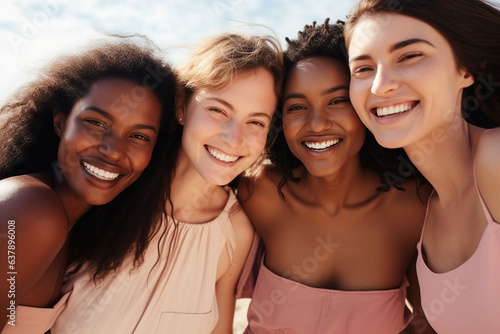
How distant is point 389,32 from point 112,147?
1.68 meters

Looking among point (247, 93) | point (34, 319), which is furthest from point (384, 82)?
point (34, 319)

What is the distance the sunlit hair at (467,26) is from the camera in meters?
2.12

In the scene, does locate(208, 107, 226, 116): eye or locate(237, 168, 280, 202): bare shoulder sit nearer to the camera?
locate(208, 107, 226, 116): eye

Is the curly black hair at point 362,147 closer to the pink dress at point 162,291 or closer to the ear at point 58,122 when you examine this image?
the pink dress at point 162,291

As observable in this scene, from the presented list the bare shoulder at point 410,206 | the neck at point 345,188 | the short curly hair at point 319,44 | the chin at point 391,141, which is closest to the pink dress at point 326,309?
the bare shoulder at point 410,206

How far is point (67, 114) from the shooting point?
2.34m

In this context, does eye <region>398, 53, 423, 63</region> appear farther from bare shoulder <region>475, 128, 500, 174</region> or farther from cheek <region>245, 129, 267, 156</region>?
cheek <region>245, 129, 267, 156</region>

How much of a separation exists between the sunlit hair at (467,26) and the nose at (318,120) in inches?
22.8

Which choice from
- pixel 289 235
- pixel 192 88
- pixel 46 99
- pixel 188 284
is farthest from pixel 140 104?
pixel 289 235

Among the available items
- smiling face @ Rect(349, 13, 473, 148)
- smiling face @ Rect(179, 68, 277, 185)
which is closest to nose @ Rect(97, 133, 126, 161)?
smiling face @ Rect(179, 68, 277, 185)

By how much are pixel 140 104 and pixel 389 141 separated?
1.47 m

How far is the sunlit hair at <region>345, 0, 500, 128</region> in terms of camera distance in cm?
212

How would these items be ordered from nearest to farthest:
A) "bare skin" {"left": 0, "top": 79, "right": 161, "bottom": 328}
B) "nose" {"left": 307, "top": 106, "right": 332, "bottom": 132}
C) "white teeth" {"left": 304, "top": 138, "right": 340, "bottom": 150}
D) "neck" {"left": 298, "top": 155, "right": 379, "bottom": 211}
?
"bare skin" {"left": 0, "top": 79, "right": 161, "bottom": 328} → "nose" {"left": 307, "top": 106, "right": 332, "bottom": 132} → "white teeth" {"left": 304, "top": 138, "right": 340, "bottom": 150} → "neck" {"left": 298, "top": 155, "right": 379, "bottom": 211}

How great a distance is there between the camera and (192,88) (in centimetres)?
257
